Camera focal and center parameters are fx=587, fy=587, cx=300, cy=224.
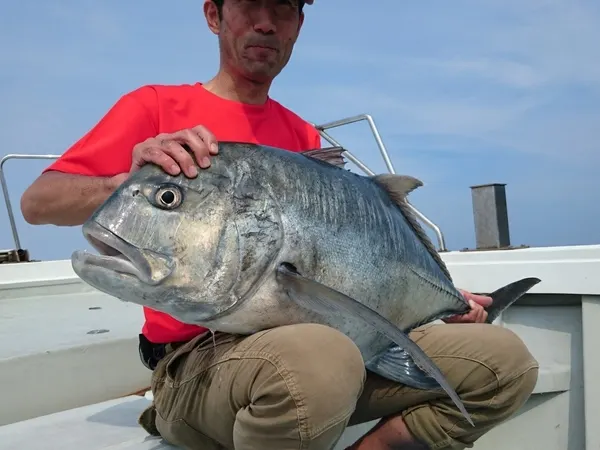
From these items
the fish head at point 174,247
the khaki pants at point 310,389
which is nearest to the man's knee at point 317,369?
the khaki pants at point 310,389

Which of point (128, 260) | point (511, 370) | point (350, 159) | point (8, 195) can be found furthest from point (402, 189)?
point (8, 195)

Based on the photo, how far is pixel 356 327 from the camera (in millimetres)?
1784

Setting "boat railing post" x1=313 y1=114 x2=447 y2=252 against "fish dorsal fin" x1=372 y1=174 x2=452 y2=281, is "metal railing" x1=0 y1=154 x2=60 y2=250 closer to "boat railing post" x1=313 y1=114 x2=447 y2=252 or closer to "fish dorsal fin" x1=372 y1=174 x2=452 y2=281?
"boat railing post" x1=313 y1=114 x2=447 y2=252

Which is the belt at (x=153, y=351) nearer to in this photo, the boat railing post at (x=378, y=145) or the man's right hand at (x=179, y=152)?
the man's right hand at (x=179, y=152)

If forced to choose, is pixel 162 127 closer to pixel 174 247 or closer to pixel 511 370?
pixel 174 247

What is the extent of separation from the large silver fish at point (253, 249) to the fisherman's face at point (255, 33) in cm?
68

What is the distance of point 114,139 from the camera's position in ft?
6.74

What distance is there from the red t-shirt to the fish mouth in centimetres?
55

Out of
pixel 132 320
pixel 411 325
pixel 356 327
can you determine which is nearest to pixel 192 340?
pixel 356 327

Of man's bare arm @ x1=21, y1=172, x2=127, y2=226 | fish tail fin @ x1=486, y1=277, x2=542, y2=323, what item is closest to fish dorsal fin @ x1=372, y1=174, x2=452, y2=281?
fish tail fin @ x1=486, y1=277, x2=542, y2=323

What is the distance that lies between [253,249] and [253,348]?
0.31m

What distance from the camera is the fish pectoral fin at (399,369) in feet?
6.41

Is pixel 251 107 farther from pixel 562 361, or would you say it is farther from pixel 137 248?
pixel 562 361

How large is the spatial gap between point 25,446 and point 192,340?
79cm
